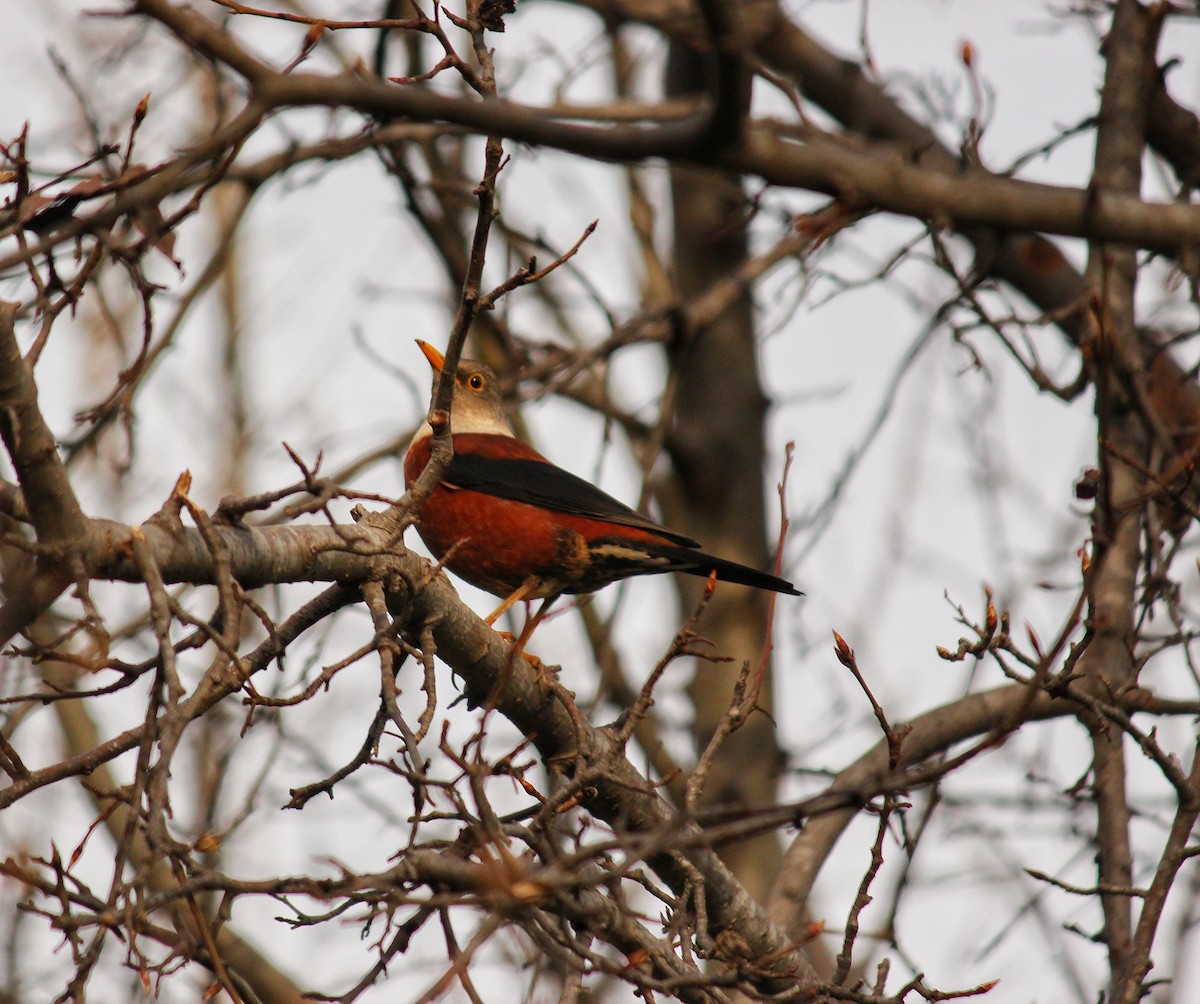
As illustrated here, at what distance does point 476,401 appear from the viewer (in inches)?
276

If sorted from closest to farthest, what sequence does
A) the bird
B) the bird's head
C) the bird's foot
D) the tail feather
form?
the bird's foot < the tail feather < the bird < the bird's head

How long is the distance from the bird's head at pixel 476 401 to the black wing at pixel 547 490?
1.01 m

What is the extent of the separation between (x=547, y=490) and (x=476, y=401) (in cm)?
149

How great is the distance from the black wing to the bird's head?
1.01m

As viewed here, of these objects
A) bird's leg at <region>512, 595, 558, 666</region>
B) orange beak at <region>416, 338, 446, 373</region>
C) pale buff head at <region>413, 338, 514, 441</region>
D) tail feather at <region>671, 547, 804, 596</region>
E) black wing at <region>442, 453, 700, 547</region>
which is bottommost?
bird's leg at <region>512, 595, 558, 666</region>

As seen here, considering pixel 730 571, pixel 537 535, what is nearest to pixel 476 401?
pixel 537 535

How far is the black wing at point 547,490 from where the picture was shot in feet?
18.1

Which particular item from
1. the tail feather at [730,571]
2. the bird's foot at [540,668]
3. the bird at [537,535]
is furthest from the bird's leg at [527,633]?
the bird at [537,535]

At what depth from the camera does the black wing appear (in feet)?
18.1

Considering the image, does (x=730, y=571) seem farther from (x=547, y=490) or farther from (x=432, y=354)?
(x=432, y=354)

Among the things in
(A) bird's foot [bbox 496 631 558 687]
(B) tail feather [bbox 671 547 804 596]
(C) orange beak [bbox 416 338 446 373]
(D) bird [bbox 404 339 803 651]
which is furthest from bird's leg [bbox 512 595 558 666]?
(C) orange beak [bbox 416 338 446 373]

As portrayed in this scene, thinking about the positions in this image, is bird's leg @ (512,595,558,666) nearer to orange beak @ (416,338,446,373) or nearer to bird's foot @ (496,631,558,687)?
bird's foot @ (496,631,558,687)

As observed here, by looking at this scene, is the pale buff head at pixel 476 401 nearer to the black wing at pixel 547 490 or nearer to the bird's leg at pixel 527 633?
the black wing at pixel 547 490

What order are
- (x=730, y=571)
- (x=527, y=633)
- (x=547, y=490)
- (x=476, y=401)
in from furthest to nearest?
(x=476, y=401), (x=547, y=490), (x=730, y=571), (x=527, y=633)
